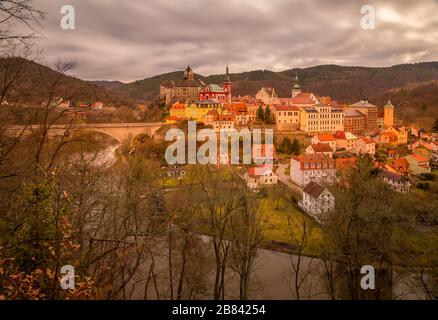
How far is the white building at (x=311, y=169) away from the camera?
24.2 meters

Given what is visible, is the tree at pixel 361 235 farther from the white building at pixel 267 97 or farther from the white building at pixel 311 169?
the white building at pixel 267 97

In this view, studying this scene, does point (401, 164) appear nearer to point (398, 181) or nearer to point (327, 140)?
point (398, 181)

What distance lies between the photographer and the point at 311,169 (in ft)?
80.2

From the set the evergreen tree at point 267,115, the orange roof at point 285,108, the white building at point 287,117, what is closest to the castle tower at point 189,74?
the evergreen tree at point 267,115

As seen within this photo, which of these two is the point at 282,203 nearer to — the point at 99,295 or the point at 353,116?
the point at 99,295

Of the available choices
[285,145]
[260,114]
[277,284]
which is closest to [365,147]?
[285,145]


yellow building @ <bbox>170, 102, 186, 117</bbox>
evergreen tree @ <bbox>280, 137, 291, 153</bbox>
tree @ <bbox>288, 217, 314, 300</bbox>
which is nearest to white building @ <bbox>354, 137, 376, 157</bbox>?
evergreen tree @ <bbox>280, 137, 291, 153</bbox>

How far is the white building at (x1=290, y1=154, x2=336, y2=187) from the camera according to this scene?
79.5ft

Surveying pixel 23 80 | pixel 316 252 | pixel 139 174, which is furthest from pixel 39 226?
pixel 316 252

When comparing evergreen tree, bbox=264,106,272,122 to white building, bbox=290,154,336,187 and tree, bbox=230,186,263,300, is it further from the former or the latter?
tree, bbox=230,186,263,300

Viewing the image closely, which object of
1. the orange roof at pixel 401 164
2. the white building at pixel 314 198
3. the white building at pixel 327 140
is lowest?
the white building at pixel 314 198

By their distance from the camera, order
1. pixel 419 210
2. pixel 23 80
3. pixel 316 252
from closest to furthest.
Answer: pixel 23 80 < pixel 316 252 < pixel 419 210
